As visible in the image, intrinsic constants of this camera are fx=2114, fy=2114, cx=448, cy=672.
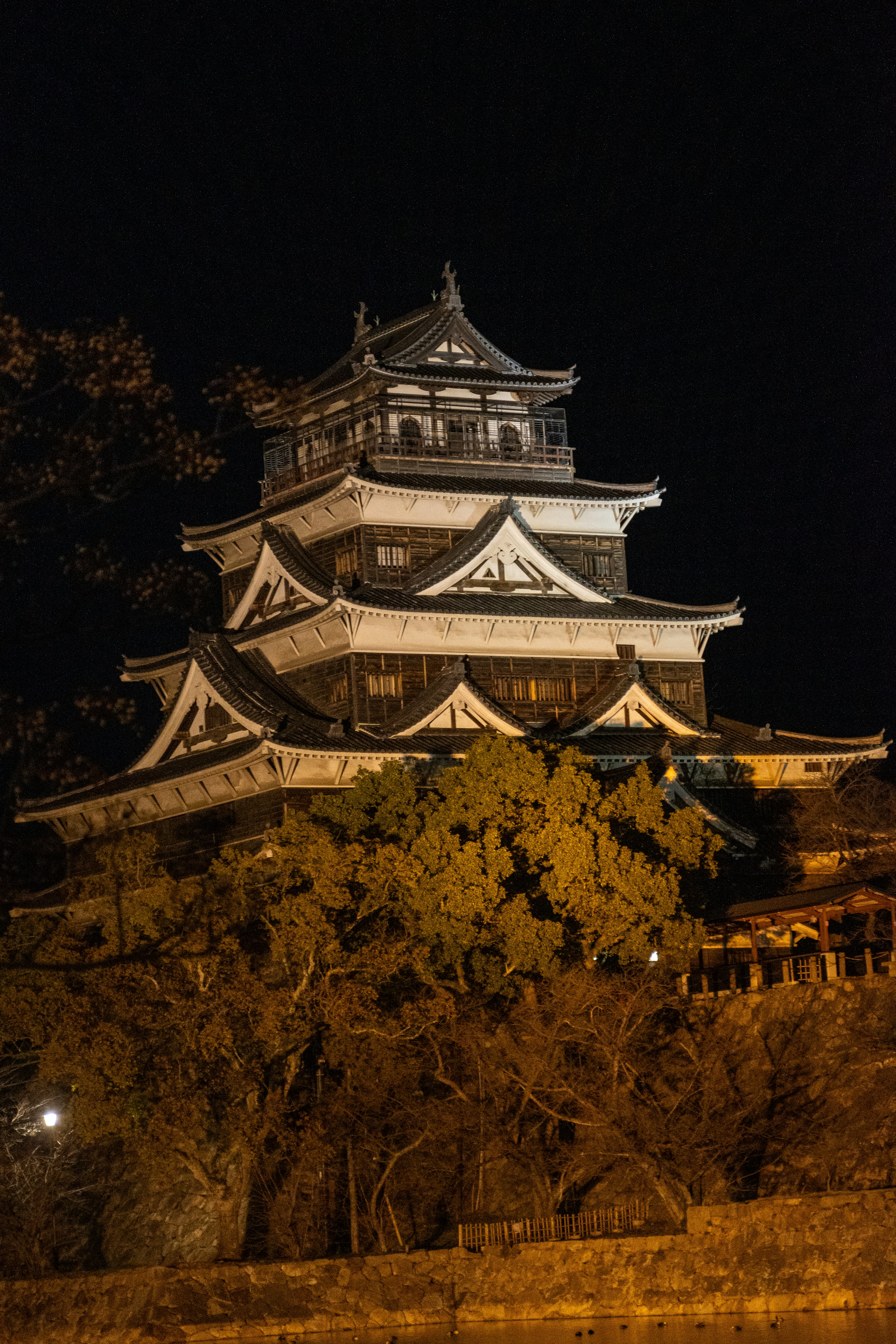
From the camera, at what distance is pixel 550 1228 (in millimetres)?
32344

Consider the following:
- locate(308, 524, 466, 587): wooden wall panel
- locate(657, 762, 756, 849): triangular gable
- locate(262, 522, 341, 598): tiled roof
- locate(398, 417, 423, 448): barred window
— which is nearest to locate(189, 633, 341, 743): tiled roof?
locate(262, 522, 341, 598): tiled roof

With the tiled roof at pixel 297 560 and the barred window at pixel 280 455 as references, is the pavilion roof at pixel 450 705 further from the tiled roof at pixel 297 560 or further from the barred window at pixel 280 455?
the barred window at pixel 280 455

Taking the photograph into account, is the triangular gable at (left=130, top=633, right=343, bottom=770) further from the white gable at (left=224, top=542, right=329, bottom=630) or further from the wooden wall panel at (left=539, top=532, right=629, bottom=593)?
the wooden wall panel at (left=539, top=532, right=629, bottom=593)

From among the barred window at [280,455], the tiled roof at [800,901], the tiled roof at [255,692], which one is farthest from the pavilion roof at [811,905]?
the barred window at [280,455]

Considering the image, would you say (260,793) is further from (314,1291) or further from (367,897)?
(314,1291)

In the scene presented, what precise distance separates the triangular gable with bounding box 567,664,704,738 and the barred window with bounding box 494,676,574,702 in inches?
23.0

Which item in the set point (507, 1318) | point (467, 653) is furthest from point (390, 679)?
point (507, 1318)

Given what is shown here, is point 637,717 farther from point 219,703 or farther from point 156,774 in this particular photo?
point 156,774

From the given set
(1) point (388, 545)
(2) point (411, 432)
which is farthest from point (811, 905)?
(2) point (411, 432)

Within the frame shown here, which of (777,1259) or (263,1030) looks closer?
(777,1259)

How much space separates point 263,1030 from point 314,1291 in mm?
3986

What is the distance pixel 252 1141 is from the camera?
1281 inches

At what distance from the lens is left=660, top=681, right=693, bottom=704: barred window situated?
48.2 m

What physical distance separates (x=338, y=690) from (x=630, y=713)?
6.31 metres
